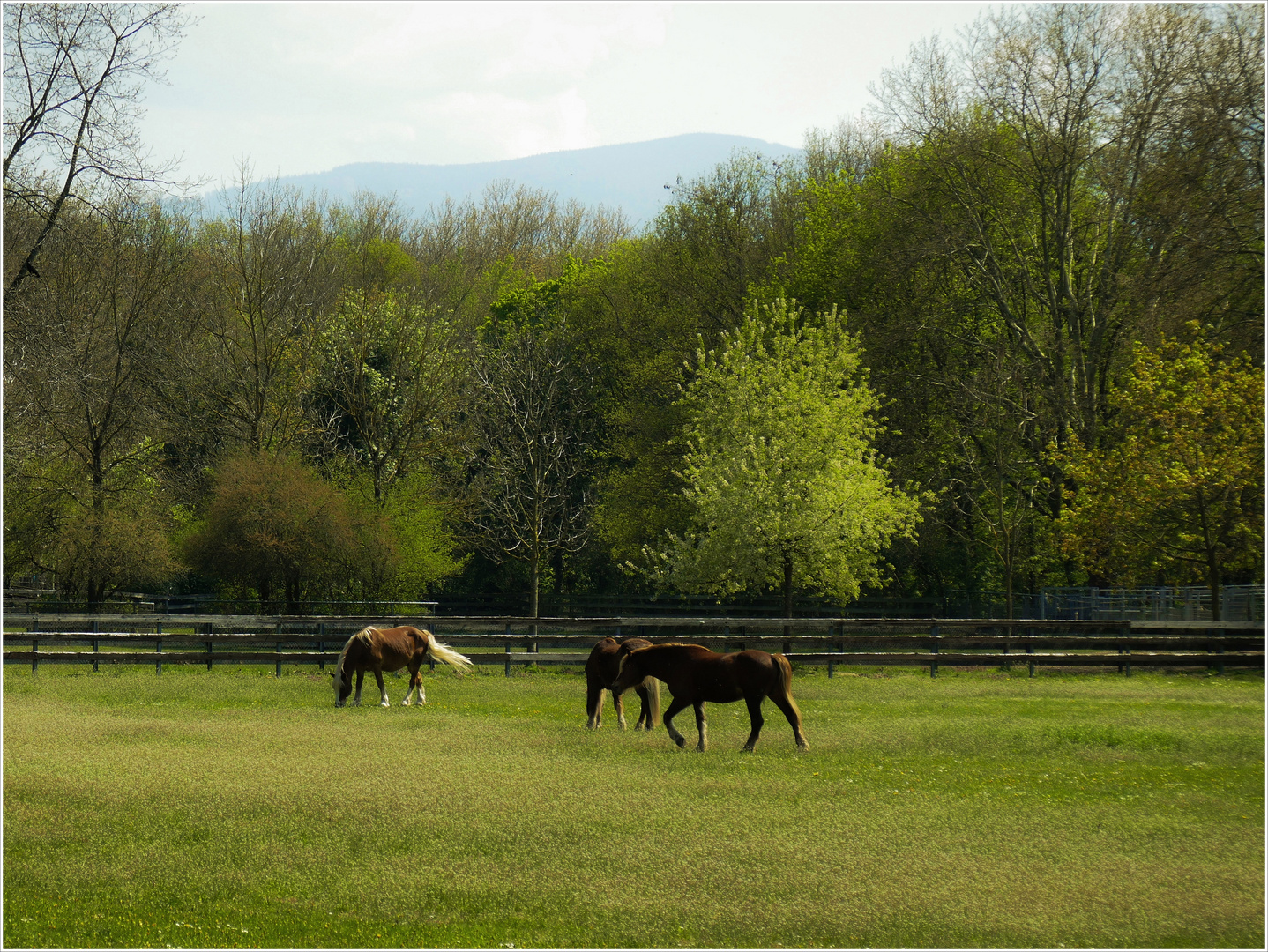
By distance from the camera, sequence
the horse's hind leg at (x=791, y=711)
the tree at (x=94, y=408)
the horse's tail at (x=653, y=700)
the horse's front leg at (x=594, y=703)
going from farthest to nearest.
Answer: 1. the tree at (x=94, y=408)
2. the horse's front leg at (x=594, y=703)
3. the horse's tail at (x=653, y=700)
4. the horse's hind leg at (x=791, y=711)

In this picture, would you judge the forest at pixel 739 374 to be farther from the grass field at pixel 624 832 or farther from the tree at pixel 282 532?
the grass field at pixel 624 832

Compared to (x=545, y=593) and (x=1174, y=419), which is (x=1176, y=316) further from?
(x=545, y=593)

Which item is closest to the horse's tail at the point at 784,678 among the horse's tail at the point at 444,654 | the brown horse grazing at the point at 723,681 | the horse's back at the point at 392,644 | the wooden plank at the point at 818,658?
the brown horse grazing at the point at 723,681


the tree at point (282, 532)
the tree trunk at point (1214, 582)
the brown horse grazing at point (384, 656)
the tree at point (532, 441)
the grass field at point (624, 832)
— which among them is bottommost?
the grass field at point (624, 832)

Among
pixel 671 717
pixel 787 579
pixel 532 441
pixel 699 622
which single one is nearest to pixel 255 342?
pixel 532 441

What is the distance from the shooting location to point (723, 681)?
1250cm

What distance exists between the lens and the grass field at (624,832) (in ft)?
21.2

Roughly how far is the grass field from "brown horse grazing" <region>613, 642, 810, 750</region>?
39 centimetres

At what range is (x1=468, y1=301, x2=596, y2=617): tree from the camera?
36.9 m

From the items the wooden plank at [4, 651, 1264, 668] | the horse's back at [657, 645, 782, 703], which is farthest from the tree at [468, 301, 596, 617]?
A: the horse's back at [657, 645, 782, 703]

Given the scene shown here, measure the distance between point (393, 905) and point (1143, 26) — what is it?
2663 centimetres

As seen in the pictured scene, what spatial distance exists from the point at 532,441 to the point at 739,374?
26.4 ft

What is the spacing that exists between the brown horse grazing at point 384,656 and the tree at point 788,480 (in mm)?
10367

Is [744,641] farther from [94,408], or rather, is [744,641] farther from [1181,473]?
[94,408]
